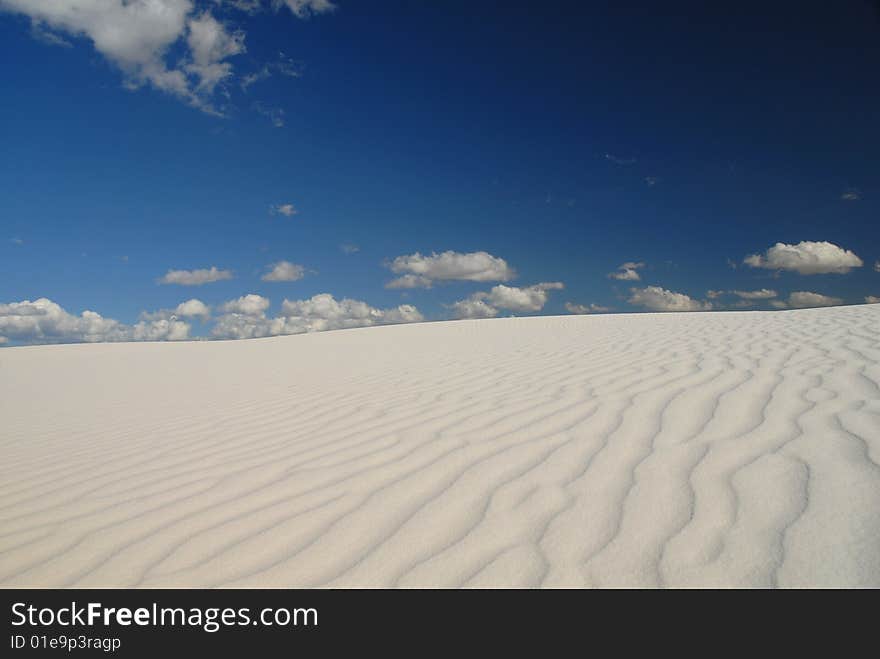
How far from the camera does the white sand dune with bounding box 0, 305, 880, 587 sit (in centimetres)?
182

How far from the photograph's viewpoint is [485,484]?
97.5 inches

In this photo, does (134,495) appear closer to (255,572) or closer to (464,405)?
(255,572)

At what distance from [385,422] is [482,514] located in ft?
5.81

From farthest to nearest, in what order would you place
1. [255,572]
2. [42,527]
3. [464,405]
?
1. [464,405]
2. [42,527]
3. [255,572]

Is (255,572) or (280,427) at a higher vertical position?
(280,427)

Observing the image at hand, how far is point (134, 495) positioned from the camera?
279 centimetres

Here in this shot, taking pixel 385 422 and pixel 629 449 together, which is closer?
pixel 629 449

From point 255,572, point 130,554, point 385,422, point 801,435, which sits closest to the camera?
point 255,572

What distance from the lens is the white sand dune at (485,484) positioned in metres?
1.82

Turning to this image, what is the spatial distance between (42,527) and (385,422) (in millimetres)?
2110

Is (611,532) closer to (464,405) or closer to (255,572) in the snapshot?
(255,572)

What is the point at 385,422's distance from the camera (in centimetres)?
384
